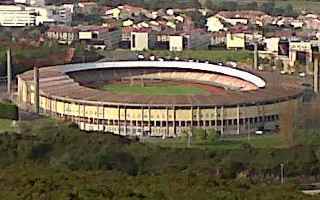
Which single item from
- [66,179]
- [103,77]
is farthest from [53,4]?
[66,179]

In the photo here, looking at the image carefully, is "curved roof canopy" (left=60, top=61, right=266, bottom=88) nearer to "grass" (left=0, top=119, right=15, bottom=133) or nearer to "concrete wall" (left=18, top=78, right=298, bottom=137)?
"concrete wall" (left=18, top=78, right=298, bottom=137)

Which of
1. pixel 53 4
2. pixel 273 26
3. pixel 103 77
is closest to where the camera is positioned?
pixel 103 77

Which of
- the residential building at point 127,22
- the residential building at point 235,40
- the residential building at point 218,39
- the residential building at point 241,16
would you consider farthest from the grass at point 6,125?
the residential building at point 241,16

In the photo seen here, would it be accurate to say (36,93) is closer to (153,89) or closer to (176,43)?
(153,89)

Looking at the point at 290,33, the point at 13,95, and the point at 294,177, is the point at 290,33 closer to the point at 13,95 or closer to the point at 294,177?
the point at 13,95

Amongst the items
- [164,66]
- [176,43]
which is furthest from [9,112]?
[176,43]
